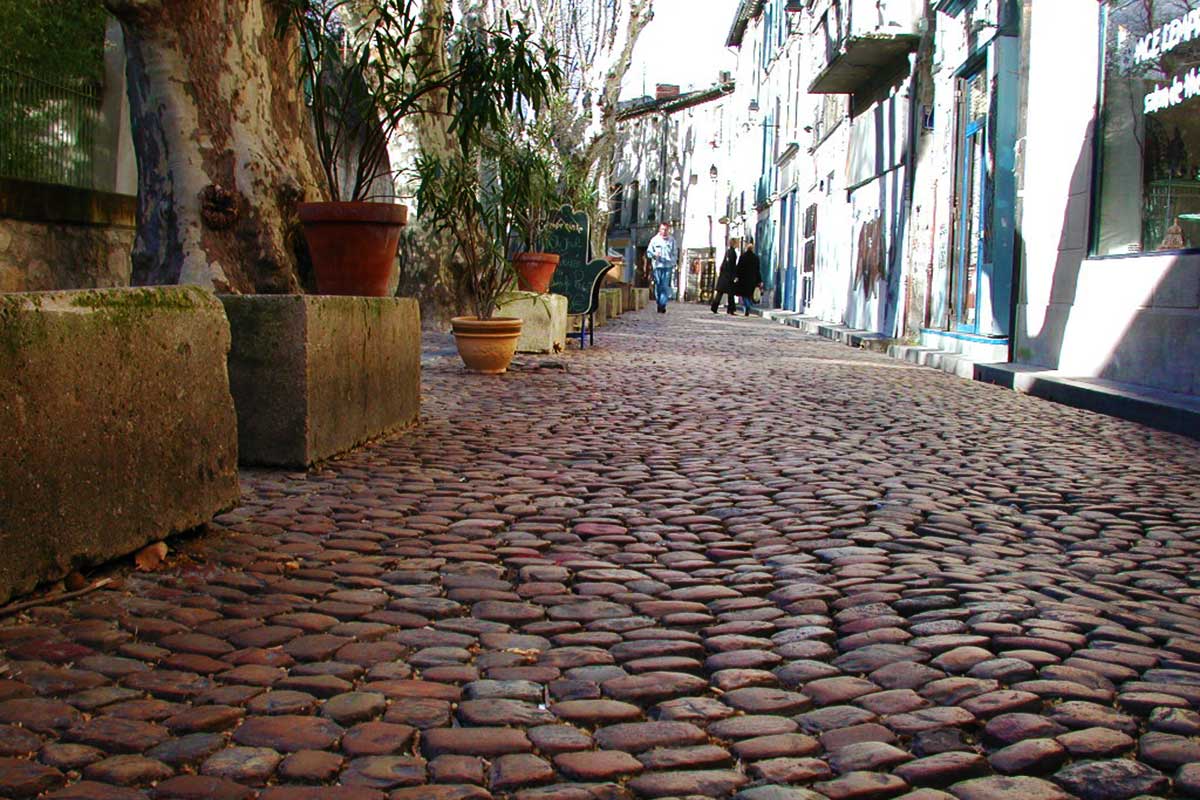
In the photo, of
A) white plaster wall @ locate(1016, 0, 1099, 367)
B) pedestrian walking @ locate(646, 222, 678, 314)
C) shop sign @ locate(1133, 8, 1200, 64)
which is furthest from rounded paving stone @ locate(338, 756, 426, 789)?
pedestrian walking @ locate(646, 222, 678, 314)

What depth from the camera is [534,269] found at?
41.8ft

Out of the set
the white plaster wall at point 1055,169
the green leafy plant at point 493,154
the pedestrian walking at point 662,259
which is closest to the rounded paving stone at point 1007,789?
the green leafy plant at point 493,154

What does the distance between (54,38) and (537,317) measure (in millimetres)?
5155

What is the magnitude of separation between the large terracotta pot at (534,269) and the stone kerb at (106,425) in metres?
8.76

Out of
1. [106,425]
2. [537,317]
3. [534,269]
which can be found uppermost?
[534,269]

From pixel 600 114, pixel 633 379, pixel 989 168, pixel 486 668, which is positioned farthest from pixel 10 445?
pixel 600 114

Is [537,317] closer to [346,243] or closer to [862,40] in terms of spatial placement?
[346,243]

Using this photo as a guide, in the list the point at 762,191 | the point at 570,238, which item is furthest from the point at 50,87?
the point at 762,191

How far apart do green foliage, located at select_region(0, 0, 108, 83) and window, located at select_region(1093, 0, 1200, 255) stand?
800 cm

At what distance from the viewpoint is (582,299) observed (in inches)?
559

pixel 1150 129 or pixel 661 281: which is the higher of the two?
pixel 1150 129

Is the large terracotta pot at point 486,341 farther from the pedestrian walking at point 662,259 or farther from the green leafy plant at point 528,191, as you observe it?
the pedestrian walking at point 662,259

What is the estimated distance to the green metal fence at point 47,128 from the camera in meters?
8.16

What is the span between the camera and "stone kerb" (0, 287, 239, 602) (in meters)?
2.86
